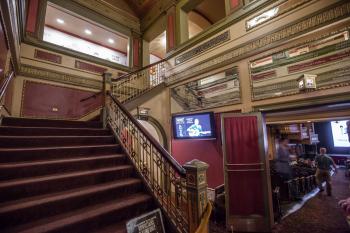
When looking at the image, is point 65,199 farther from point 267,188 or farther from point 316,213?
point 316,213

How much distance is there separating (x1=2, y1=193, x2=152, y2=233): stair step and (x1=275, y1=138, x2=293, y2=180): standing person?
13.7 ft

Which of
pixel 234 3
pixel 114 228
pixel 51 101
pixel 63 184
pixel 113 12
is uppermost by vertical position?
pixel 113 12

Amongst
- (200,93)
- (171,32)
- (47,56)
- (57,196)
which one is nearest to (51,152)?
(57,196)

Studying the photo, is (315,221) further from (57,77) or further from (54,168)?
(57,77)

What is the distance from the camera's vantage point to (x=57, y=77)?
216 inches

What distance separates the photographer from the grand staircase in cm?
178

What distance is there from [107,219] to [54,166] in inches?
41.4

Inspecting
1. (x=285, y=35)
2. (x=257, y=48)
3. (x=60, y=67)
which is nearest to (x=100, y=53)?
(x=60, y=67)

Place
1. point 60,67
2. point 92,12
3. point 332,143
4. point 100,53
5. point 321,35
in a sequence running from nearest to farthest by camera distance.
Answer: point 321,35, point 60,67, point 92,12, point 100,53, point 332,143

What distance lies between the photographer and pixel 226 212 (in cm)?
365

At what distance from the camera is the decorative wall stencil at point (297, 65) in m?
3.09

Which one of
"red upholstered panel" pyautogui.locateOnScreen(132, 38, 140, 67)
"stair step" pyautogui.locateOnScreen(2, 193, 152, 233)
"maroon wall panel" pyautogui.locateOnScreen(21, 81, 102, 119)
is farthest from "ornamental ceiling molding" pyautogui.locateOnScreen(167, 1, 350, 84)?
"maroon wall panel" pyautogui.locateOnScreen(21, 81, 102, 119)

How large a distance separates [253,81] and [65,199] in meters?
3.95

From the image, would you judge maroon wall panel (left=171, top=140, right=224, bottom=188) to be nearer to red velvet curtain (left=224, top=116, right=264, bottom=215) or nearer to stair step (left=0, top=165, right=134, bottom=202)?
red velvet curtain (left=224, top=116, right=264, bottom=215)
